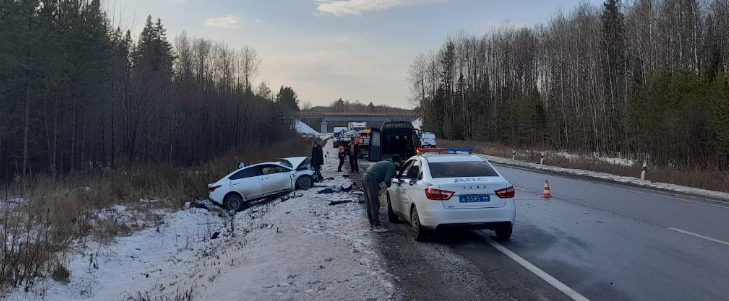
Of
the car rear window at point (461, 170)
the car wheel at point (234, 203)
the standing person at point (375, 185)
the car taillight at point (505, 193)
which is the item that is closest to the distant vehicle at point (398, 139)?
the car wheel at point (234, 203)

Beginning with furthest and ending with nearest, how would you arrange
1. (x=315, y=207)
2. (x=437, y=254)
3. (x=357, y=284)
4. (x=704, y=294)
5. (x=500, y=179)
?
(x=315, y=207) < (x=500, y=179) < (x=437, y=254) < (x=357, y=284) < (x=704, y=294)

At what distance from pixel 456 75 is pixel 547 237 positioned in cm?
7819

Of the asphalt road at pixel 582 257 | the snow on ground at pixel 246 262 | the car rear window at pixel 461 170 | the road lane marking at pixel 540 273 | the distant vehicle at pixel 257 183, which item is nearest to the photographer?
the road lane marking at pixel 540 273

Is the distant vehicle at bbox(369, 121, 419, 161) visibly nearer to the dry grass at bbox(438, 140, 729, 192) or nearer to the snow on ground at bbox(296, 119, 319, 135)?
the dry grass at bbox(438, 140, 729, 192)

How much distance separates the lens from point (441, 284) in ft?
21.4

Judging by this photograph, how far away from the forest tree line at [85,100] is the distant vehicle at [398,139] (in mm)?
17773

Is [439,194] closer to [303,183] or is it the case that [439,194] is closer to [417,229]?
[417,229]

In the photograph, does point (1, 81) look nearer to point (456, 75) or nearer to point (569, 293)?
point (569, 293)

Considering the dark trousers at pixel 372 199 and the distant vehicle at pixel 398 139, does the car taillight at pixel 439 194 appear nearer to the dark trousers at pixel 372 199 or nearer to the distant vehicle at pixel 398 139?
the dark trousers at pixel 372 199

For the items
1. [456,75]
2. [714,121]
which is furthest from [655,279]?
[456,75]

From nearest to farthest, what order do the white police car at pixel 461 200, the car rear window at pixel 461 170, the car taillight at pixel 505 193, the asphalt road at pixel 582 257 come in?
1. the asphalt road at pixel 582 257
2. the white police car at pixel 461 200
3. the car taillight at pixel 505 193
4. the car rear window at pixel 461 170

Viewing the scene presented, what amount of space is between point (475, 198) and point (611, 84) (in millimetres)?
40678

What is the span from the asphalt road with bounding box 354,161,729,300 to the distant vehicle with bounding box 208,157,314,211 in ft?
29.4

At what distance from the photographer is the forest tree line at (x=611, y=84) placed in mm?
27609
